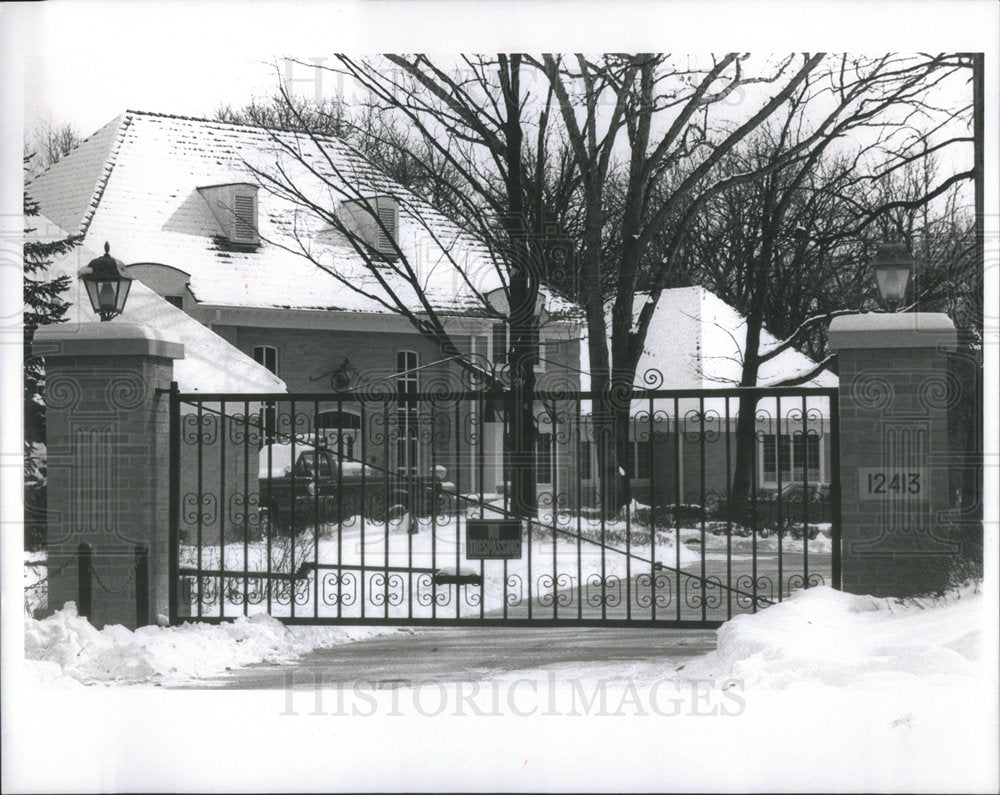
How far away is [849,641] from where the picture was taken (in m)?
6.30

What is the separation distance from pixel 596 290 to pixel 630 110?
2.05 meters

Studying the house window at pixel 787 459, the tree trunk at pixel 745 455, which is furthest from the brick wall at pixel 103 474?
the house window at pixel 787 459

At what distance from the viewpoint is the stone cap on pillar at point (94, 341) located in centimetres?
723

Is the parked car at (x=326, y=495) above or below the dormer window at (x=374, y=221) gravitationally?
below

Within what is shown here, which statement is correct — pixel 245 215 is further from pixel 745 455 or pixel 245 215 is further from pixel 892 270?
pixel 892 270

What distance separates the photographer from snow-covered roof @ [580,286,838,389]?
17.0 metres

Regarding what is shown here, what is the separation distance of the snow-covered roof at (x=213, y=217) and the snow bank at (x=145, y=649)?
680 cm

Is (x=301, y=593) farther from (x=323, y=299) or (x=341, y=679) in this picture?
(x=323, y=299)

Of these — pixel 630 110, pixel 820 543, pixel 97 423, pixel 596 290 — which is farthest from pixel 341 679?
pixel 820 543

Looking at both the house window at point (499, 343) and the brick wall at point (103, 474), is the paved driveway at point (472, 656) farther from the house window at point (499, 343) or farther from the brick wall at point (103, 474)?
the house window at point (499, 343)

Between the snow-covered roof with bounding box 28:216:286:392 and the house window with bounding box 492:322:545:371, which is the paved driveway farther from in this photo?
the snow-covered roof with bounding box 28:216:286:392

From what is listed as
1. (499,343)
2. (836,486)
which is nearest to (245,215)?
(499,343)

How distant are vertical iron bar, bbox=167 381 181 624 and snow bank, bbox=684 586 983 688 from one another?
11.5ft

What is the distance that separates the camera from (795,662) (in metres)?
6.20
